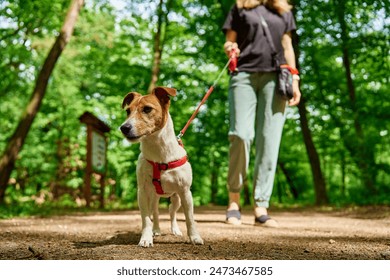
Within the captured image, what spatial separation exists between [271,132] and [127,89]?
34.7 ft

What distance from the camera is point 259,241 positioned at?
328cm

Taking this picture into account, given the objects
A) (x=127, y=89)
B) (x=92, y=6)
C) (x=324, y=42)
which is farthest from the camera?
(x=127, y=89)

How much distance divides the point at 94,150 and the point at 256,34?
21.1 feet

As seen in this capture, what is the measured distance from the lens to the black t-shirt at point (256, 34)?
443 centimetres

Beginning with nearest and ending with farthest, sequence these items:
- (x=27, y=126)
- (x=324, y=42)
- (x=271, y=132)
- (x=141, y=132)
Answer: (x=141, y=132) → (x=271, y=132) → (x=27, y=126) → (x=324, y=42)

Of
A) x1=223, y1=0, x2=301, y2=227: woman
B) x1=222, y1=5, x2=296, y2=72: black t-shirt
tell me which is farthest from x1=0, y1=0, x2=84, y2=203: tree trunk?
x1=223, y1=0, x2=301, y2=227: woman

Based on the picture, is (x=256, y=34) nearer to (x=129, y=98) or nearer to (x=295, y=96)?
(x=295, y=96)

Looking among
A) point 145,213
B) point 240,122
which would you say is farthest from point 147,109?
point 240,122

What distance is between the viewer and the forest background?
9219 millimetres

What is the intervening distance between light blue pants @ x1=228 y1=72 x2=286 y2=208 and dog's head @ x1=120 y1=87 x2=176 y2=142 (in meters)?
1.59

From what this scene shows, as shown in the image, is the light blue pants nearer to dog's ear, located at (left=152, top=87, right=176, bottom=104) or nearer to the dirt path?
the dirt path

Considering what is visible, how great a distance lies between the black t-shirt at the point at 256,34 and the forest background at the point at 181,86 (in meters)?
2.84
